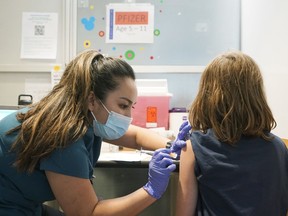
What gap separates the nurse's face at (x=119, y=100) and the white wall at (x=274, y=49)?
2.68 feet

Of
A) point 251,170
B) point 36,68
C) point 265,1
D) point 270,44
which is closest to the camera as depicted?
point 251,170

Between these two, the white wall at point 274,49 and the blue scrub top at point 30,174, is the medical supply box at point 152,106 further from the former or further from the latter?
the blue scrub top at point 30,174

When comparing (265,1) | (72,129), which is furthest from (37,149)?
(265,1)

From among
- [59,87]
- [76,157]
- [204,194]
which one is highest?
[59,87]

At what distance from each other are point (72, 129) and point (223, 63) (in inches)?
20.7

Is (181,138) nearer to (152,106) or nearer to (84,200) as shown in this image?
(84,200)

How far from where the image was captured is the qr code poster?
2229 mm

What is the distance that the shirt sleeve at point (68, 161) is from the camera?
3.12 ft

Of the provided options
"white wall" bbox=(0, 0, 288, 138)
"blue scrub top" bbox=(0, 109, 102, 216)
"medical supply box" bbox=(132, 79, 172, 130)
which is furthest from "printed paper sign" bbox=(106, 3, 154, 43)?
"blue scrub top" bbox=(0, 109, 102, 216)

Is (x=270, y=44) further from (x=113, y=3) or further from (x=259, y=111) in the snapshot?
(x=113, y=3)

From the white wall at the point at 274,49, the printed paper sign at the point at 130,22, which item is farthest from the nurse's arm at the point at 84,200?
the printed paper sign at the point at 130,22

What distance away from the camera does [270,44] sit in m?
1.68

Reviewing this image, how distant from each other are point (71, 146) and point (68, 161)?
1.8 inches

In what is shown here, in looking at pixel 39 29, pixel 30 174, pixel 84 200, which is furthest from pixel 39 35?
pixel 84 200
